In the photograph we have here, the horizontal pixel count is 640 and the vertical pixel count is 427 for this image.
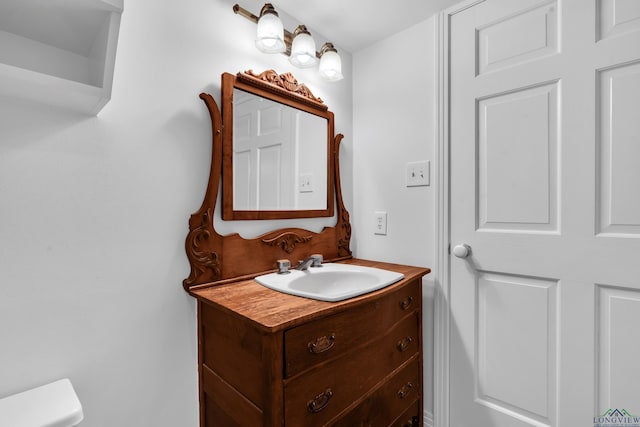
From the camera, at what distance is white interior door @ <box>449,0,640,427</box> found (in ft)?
3.48

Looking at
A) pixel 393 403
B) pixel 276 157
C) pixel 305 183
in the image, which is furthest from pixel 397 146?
pixel 393 403

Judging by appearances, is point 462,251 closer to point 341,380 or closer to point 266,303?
point 341,380

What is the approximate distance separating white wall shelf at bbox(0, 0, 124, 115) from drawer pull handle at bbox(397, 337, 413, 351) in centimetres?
134

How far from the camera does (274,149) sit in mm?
1390

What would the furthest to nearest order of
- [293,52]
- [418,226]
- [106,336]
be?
[418,226]
[293,52]
[106,336]

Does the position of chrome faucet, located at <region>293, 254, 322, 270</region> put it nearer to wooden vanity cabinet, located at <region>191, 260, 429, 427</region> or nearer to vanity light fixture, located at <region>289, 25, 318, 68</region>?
wooden vanity cabinet, located at <region>191, 260, 429, 427</region>

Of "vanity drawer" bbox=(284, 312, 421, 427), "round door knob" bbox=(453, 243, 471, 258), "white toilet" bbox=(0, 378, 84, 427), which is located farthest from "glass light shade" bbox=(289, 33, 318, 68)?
"white toilet" bbox=(0, 378, 84, 427)

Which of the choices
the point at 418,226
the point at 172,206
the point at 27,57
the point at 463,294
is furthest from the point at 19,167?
the point at 463,294

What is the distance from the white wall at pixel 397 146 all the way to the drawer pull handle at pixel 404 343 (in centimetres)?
23

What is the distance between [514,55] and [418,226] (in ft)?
2.78

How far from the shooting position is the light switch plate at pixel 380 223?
1.68 metres

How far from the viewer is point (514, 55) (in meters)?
1.27

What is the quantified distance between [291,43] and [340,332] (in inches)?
50.2

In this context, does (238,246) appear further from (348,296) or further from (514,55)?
(514,55)
